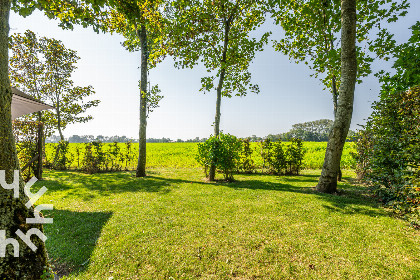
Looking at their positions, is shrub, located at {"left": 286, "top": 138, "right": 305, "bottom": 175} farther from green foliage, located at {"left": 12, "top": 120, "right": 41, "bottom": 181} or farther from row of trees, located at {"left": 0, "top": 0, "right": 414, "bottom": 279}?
green foliage, located at {"left": 12, "top": 120, "right": 41, "bottom": 181}

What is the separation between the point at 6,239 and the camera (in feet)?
6.62

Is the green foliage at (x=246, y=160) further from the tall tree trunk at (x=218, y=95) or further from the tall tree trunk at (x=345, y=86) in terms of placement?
the tall tree trunk at (x=345, y=86)

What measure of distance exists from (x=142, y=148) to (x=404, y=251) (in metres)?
11.3

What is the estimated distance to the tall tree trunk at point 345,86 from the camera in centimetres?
621

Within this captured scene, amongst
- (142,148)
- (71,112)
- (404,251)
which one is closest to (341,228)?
(404,251)

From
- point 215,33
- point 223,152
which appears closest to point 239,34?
point 215,33

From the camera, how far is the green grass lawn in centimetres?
282

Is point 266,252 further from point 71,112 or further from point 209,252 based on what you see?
point 71,112

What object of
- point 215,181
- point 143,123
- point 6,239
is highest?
point 143,123

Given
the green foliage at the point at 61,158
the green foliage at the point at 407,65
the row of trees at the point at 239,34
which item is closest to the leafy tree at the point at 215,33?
the row of trees at the point at 239,34

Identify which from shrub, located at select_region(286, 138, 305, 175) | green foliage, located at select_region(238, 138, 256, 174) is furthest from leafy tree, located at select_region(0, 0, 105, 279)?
shrub, located at select_region(286, 138, 305, 175)

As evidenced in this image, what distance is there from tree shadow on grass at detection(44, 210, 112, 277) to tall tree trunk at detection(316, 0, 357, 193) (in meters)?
7.91

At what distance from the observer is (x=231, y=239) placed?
146 inches

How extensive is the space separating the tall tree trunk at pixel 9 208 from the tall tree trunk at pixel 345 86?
835 cm
